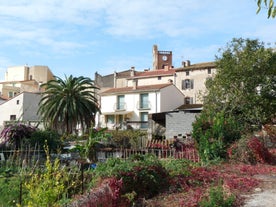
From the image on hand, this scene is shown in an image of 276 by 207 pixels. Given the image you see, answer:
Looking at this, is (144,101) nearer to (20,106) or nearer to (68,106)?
(20,106)

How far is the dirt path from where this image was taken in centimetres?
876

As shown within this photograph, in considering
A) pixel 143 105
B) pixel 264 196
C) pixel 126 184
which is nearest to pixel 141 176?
pixel 126 184

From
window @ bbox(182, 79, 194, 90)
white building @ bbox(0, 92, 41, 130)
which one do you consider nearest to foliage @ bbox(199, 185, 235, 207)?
window @ bbox(182, 79, 194, 90)

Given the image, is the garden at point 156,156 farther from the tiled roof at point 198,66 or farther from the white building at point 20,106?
the tiled roof at point 198,66

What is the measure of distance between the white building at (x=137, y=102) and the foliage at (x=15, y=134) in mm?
31757

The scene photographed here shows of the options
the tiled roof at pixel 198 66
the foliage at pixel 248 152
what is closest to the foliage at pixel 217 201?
the foliage at pixel 248 152

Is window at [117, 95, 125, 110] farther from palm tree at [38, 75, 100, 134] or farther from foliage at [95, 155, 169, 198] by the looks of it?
foliage at [95, 155, 169, 198]

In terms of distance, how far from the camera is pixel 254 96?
28.6m

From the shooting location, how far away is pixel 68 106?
37.2 metres

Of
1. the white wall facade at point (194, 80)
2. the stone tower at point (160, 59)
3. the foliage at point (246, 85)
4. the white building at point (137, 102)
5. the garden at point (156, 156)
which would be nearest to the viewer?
the garden at point (156, 156)

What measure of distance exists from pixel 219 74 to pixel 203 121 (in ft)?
38.0

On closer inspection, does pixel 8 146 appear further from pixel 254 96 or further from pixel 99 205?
pixel 254 96

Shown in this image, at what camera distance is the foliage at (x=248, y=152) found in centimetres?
1659

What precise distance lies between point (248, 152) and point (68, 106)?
76.9ft
